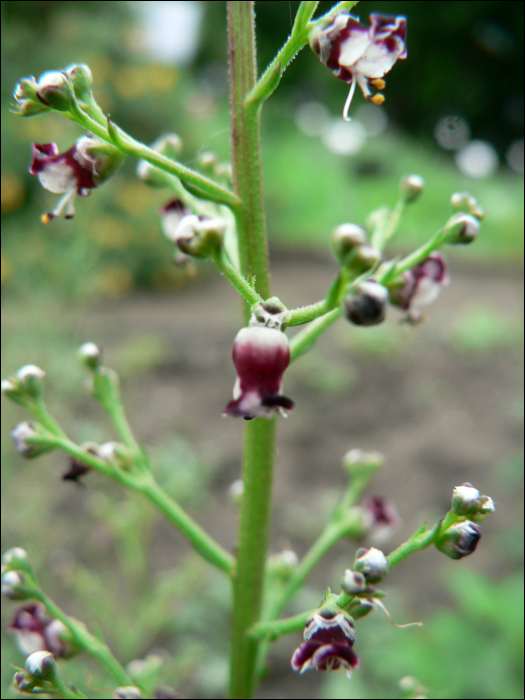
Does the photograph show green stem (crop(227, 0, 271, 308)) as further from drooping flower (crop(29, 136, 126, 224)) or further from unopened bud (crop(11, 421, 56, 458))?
unopened bud (crop(11, 421, 56, 458))

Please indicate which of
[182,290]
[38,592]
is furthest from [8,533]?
[182,290]

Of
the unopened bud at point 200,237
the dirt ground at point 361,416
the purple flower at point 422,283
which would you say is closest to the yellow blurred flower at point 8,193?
the dirt ground at point 361,416

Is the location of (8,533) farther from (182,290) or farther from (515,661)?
(182,290)

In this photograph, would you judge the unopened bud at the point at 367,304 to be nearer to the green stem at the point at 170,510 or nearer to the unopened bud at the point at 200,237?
the unopened bud at the point at 200,237

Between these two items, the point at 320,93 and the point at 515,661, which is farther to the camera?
the point at 320,93

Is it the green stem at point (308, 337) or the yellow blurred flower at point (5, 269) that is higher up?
the green stem at point (308, 337)
